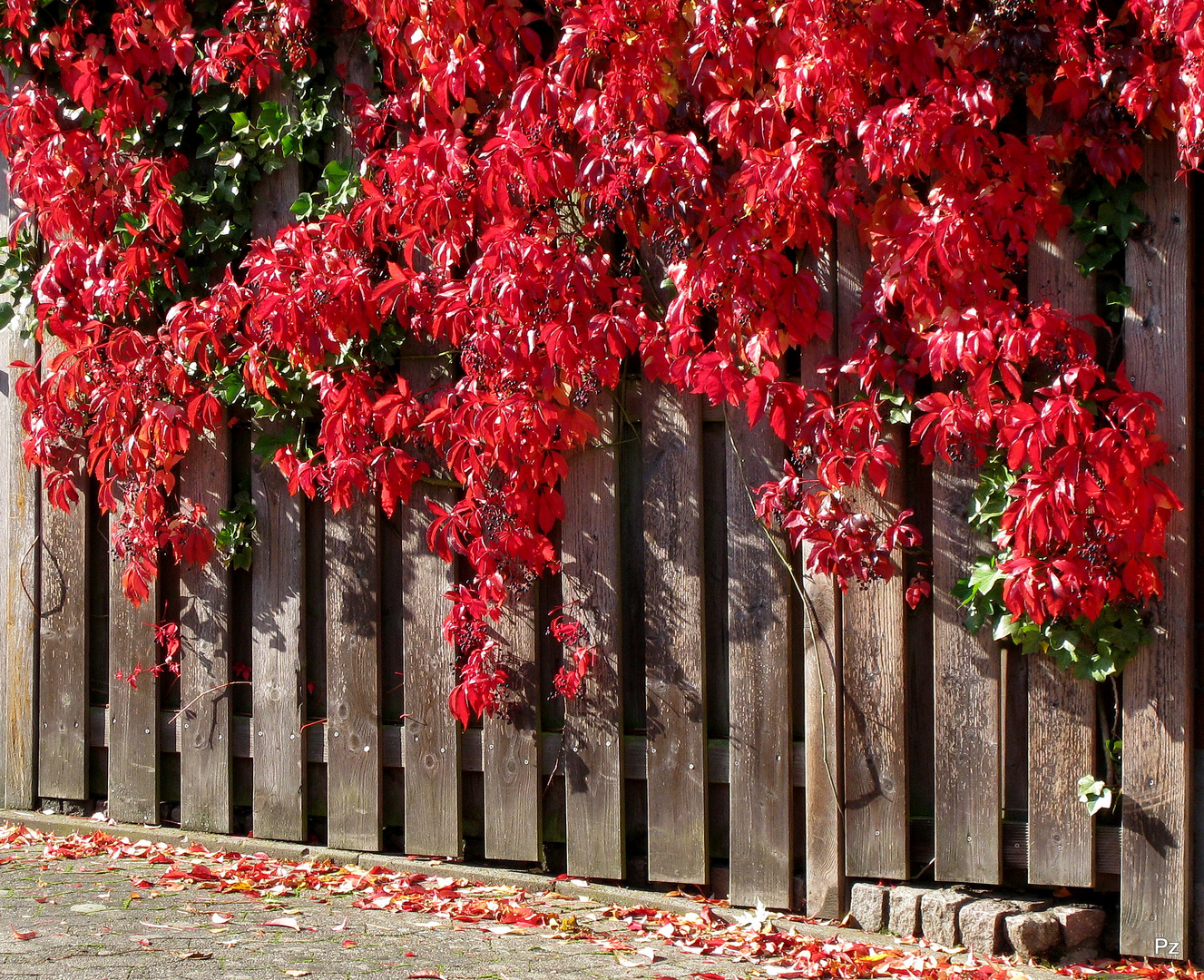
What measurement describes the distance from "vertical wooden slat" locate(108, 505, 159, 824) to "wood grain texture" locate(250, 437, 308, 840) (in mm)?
405

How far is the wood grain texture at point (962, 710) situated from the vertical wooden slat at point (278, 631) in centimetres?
205

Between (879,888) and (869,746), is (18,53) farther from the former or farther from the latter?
(879,888)

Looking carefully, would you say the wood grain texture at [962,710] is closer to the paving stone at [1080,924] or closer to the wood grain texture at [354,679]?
the paving stone at [1080,924]

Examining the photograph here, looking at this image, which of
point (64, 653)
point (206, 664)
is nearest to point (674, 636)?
point (206, 664)

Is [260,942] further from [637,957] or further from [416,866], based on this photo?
[637,957]

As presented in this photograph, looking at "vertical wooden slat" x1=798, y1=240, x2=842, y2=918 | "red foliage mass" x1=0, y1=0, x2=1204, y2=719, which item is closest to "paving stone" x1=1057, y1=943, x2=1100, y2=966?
"vertical wooden slat" x1=798, y1=240, x2=842, y2=918

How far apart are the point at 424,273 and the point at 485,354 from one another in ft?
1.35

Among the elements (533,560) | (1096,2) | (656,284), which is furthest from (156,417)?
(1096,2)

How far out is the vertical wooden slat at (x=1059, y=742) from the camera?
9.77ft

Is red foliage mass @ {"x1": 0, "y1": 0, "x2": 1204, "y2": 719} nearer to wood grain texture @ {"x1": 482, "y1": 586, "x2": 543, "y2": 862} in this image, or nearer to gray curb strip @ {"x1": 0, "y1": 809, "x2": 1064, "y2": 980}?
wood grain texture @ {"x1": 482, "y1": 586, "x2": 543, "y2": 862}

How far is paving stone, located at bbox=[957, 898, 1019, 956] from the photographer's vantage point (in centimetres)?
297

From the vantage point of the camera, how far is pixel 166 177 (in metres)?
3.82

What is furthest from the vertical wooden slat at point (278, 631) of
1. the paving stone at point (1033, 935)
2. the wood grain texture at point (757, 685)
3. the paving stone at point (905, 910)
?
the paving stone at point (1033, 935)

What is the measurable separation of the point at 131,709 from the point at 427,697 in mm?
1163
